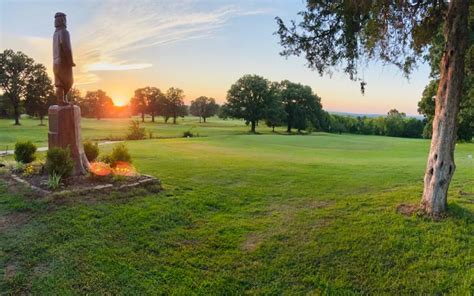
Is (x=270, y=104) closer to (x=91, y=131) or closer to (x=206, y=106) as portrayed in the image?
(x=91, y=131)

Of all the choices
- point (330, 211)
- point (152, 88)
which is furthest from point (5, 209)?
point (152, 88)

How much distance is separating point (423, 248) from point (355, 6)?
486 cm

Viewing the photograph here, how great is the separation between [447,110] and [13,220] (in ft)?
25.7

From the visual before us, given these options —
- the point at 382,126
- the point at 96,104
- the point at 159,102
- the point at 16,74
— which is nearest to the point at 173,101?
the point at 159,102

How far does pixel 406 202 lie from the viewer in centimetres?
679

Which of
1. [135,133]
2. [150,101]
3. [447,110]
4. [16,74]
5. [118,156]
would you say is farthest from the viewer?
[150,101]

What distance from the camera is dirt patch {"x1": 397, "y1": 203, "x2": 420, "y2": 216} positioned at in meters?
6.07

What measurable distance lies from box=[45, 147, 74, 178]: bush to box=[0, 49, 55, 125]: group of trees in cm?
4319

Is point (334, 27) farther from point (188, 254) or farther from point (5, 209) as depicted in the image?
point (5, 209)

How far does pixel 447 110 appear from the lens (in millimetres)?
5793

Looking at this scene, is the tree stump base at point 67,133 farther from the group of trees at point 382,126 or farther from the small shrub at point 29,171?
the group of trees at point 382,126

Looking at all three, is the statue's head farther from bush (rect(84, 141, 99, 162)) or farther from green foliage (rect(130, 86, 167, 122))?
green foliage (rect(130, 86, 167, 122))

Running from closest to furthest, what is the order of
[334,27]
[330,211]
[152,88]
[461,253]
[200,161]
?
[461,253] → [330,211] → [334,27] → [200,161] → [152,88]

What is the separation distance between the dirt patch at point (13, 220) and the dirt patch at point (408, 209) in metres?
6.77
